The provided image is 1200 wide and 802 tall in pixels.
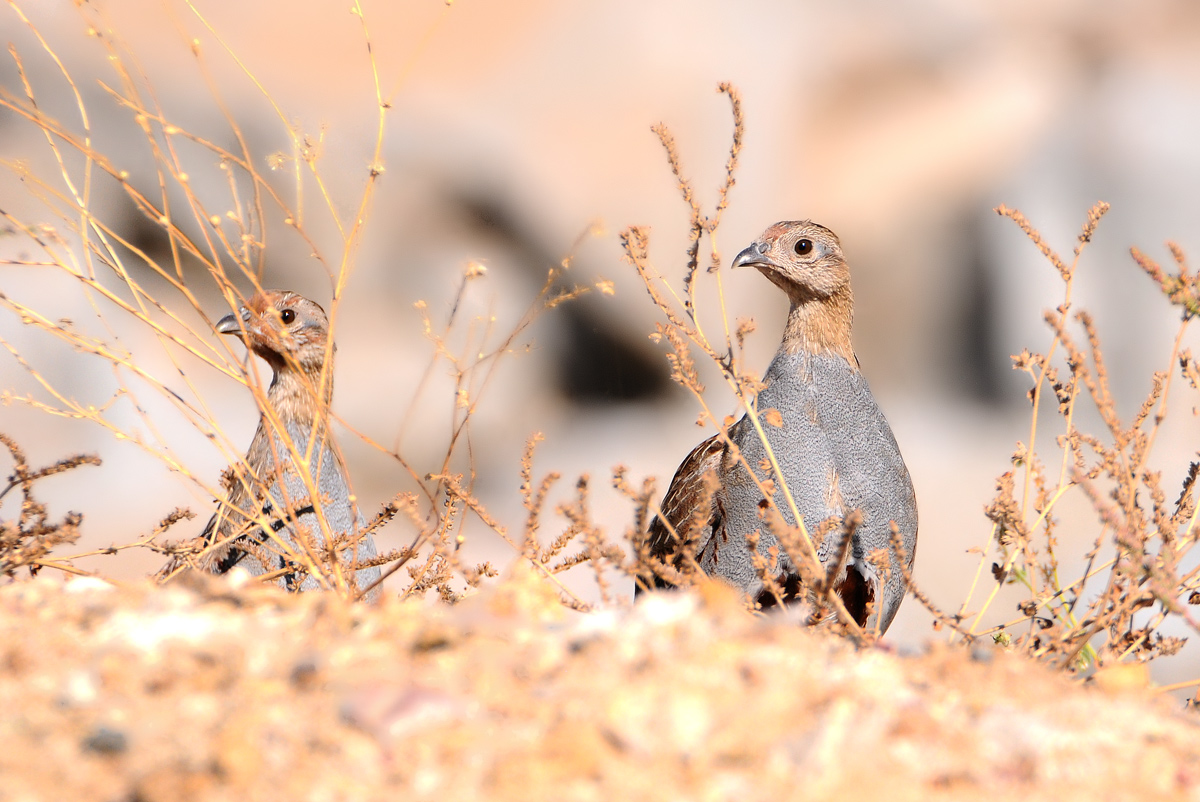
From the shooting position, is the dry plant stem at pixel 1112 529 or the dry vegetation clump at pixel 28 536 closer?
the dry plant stem at pixel 1112 529

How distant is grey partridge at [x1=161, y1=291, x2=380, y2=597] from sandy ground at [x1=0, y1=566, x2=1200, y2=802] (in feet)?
2.79

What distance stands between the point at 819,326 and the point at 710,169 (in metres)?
2.34

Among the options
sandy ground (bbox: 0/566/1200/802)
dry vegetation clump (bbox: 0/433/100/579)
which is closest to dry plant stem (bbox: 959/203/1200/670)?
sandy ground (bbox: 0/566/1200/802)

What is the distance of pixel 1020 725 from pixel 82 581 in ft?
5.65

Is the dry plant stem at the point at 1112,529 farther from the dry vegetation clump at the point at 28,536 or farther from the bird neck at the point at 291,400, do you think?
the bird neck at the point at 291,400

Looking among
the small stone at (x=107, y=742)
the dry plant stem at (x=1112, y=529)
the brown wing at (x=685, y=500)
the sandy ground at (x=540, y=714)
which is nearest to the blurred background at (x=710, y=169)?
the brown wing at (x=685, y=500)

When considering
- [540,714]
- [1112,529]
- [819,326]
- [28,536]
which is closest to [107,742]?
[540,714]

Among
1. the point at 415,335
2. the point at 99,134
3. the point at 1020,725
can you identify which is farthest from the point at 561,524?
the point at 1020,725

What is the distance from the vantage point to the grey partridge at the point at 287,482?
8.93 feet

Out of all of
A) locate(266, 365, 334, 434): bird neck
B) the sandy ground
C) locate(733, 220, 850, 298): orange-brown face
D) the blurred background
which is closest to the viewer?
the sandy ground

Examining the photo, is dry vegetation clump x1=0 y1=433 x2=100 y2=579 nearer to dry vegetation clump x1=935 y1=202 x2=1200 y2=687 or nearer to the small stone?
the small stone

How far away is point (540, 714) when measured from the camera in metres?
1.40

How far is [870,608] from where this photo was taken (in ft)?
10.2

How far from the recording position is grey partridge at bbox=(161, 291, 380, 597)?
272 cm
